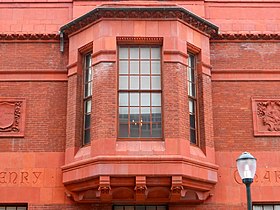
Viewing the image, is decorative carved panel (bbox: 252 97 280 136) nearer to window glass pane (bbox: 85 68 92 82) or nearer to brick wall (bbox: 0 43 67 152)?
window glass pane (bbox: 85 68 92 82)

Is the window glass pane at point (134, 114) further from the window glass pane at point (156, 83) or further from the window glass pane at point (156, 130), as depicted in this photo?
the window glass pane at point (156, 83)

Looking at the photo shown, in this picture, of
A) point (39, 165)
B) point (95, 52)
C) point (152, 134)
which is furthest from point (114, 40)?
point (39, 165)

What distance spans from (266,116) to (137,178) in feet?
15.8

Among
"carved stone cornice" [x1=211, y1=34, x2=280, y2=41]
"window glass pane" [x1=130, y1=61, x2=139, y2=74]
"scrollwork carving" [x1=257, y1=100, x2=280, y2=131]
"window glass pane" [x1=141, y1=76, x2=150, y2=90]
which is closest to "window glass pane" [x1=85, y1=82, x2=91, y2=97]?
"window glass pane" [x1=130, y1=61, x2=139, y2=74]

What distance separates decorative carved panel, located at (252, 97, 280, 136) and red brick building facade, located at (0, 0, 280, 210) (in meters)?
0.03

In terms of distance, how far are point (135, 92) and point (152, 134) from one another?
4.54 ft

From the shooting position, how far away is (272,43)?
1686 centimetres

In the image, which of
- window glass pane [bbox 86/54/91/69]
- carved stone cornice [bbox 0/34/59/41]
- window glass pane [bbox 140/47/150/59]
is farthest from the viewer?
carved stone cornice [bbox 0/34/59/41]

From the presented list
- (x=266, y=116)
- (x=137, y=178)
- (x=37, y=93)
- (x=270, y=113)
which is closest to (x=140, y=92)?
(x=137, y=178)

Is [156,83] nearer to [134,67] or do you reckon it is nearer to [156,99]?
[156,99]

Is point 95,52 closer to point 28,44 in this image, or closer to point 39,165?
point 28,44

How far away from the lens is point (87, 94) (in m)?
15.7

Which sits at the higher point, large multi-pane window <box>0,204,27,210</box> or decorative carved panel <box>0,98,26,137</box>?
decorative carved panel <box>0,98,26,137</box>

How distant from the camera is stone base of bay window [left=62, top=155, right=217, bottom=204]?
13859 mm
